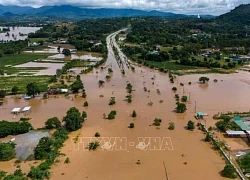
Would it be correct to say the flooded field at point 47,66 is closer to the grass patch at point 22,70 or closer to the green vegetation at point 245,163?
the grass patch at point 22,70

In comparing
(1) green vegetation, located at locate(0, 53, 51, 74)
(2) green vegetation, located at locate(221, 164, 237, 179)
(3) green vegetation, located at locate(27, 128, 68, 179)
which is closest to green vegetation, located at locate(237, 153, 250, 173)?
(2) green vegetation, located at locate(221, 164, 237, 179)

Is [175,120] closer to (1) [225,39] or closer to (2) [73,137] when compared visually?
(2) [73,137]

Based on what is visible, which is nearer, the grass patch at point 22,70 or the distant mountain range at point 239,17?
the grass patch at point 22,70

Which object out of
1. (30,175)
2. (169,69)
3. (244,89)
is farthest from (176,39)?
(30,175)

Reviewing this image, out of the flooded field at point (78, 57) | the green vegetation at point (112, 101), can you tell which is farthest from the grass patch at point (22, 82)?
the flooded field at point (78, 57)

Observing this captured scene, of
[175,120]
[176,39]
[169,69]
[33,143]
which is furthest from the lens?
[176,39]

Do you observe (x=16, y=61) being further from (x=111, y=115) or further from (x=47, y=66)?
(x=111, y=115)

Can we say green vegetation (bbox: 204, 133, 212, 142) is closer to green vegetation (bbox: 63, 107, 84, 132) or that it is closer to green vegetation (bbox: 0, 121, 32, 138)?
green vegetation (bbox: 63, 107, 84, 132)
